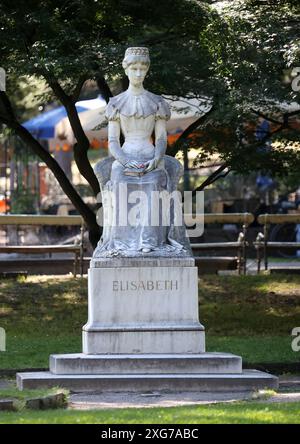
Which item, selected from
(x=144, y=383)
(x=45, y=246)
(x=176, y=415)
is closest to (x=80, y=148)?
(x=45, y=246)

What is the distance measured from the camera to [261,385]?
15.7m

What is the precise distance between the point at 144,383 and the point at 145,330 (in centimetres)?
108

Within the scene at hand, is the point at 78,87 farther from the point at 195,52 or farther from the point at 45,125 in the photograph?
the point at 45,125

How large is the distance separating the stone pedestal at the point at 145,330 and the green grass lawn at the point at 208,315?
1.90 m

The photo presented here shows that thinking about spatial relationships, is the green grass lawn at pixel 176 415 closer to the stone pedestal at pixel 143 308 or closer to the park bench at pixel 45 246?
the stone pedestal at pixel 143 308

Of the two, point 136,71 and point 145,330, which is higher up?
point 136,71

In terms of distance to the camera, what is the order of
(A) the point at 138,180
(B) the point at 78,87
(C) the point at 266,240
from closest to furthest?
1. (A) the point at 138,180
2. (B) the point at 78,87
3. (C) the point at 266,240

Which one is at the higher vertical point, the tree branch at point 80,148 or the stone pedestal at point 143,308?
the tree branch at point 80,148

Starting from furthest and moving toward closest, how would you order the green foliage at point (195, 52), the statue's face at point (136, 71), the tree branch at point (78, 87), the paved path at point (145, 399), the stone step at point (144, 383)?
the tree branch at point (78, 87) → the green foliage at point (195, 52) → the statue's face at point (136, 71) → the stone step at point (144, 383) → the paved path at point (145, 399)

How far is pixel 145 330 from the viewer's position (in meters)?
16.3

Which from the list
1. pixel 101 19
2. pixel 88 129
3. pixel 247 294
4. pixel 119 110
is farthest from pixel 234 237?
pixel 119 110

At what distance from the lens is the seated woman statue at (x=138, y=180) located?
16734 mm

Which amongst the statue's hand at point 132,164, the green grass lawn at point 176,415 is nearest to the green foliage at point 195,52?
the statue's hand at point 132,164

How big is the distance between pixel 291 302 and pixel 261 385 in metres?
7.41
